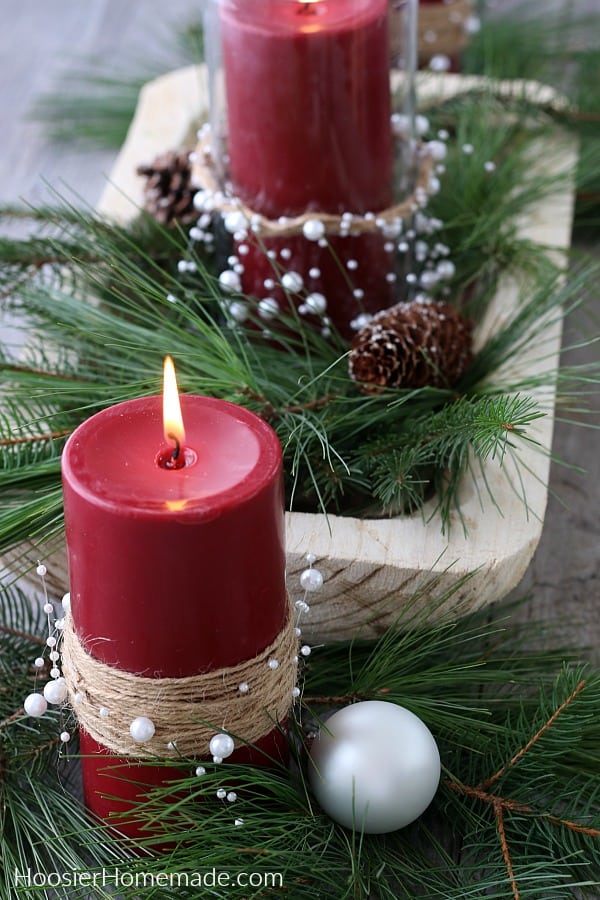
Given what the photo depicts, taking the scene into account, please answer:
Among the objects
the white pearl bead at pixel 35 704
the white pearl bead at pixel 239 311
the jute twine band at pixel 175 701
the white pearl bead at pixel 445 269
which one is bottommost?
the white pearl bead at pixel 35 704

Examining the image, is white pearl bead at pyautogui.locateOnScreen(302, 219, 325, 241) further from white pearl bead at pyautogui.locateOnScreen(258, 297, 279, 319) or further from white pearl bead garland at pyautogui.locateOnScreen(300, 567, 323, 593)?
white pearl bead garland at pyautogui.locateOnScreen(300, 567, 323, 593)

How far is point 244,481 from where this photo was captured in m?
0.38

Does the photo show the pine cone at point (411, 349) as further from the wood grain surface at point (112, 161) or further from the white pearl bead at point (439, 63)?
the white pearl bead at point (439, 63)

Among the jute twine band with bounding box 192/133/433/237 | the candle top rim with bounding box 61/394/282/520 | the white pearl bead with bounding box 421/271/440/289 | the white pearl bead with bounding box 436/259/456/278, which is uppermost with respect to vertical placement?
the candle top rim with bounding box 61/394/282/520

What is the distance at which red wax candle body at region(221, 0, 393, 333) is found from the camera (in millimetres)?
543

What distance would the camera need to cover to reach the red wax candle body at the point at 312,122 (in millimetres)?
543

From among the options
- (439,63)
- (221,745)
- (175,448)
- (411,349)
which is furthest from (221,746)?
(439,63)

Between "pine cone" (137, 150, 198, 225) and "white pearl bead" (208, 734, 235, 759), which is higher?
"pine cone" (137, 150, 198, 225)

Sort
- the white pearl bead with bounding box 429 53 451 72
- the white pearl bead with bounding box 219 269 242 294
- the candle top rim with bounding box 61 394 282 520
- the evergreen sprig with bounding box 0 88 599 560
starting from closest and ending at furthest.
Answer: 1. the candle top rim with bounding box 61 394 282 520
2. the evergreen sprig with bounding box 0 88 599 560
3. the white pearl bead with bounding box 219 269 242 294
4. the white pearl bead with bounding box 429 53 451 72

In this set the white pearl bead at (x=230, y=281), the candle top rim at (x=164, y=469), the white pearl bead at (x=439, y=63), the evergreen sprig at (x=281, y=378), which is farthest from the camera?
the white pearl bead at (x=439, y=63)

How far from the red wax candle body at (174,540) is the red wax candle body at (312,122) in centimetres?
20

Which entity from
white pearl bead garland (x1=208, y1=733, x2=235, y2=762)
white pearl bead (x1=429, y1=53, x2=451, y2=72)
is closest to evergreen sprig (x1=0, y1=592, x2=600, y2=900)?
white pearl bead garland (x1=208, y1=733, x2=235, y2=762)

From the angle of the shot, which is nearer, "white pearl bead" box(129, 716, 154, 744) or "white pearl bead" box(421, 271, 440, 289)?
"white pearl bead" box(129, 716, 154, 744)

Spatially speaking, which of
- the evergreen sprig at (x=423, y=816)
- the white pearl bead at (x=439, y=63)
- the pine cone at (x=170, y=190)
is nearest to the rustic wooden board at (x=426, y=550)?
the evergreen sprig at (x=423, y=816)
